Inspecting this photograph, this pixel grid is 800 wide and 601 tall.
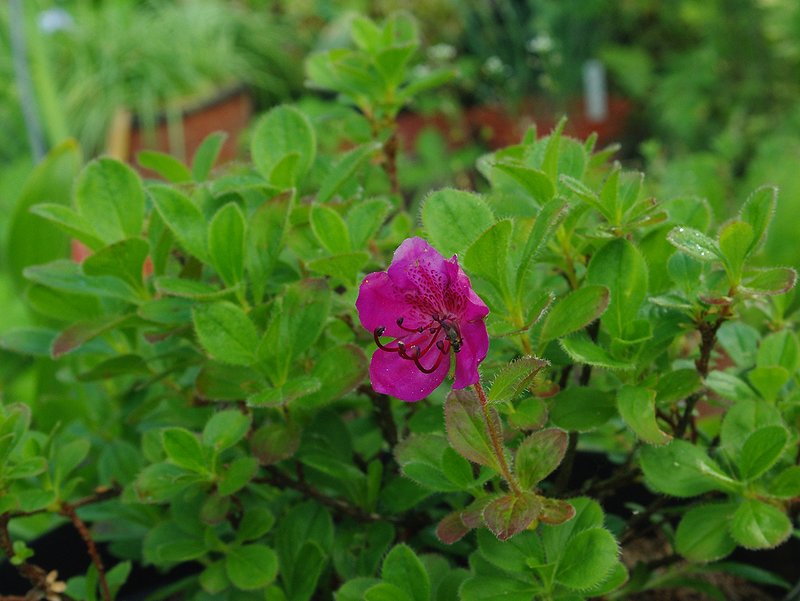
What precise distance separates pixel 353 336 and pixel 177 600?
372mm

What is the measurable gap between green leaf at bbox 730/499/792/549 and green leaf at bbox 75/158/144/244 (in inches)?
18.6

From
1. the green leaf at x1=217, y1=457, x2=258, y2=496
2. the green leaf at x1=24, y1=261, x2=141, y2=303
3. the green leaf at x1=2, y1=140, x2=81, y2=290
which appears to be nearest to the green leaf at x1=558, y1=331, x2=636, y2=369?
the green leaf at x1=217, y1=457, x2=258, y2=496

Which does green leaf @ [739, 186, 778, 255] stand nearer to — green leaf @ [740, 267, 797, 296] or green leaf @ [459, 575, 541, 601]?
green leaf @ [740, 267, 797, 296]

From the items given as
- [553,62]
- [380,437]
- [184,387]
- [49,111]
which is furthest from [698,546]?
[49,111]

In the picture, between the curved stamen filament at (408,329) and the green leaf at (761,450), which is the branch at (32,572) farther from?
the green leaf at (761,450)

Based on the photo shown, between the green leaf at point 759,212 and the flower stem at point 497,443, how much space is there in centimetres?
20

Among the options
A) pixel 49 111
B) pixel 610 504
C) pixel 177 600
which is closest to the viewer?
pixel 610 504

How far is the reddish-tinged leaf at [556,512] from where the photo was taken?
0.55m

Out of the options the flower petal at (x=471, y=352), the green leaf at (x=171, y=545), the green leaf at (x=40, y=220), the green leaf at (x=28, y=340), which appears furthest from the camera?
the green leaf at (x=40, y=220)

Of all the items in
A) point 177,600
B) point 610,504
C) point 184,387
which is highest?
point 184,387

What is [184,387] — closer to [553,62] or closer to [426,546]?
[426,546]

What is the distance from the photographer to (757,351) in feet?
2.28

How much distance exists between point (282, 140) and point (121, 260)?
0.16 metres

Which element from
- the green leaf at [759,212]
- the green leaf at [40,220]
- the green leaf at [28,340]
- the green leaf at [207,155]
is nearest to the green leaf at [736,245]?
the green leaf at [759,212]
